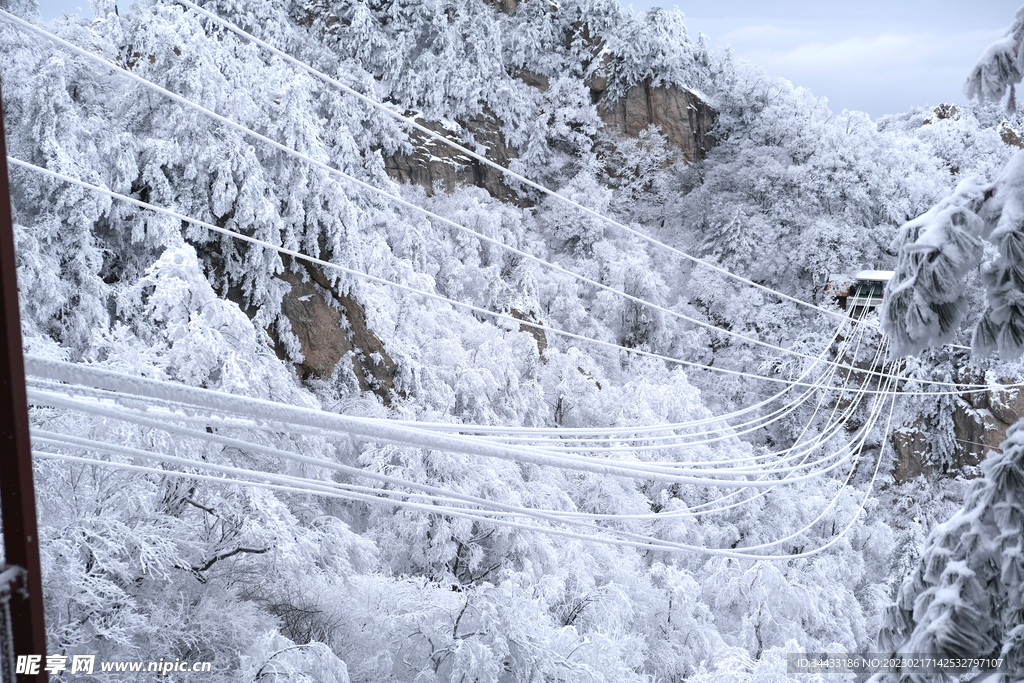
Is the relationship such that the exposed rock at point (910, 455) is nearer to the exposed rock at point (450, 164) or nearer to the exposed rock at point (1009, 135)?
the exposed rock at point (1009, 135)

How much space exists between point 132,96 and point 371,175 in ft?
15.7

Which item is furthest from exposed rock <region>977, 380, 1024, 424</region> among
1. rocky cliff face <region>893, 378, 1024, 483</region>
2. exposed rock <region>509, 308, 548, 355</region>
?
exposed rock <region>509, 308, 548, 355</region>

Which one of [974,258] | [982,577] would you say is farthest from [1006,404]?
[974,258]

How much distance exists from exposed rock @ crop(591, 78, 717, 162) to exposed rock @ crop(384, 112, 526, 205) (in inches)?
130

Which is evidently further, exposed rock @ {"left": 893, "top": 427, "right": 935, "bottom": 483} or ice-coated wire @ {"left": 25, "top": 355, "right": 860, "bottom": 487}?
exposed rock @ {"left": 893, "top": 427, "right": 935, "bottom": 483}

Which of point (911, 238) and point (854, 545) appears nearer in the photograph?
point (911, 238)

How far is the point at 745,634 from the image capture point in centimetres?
820

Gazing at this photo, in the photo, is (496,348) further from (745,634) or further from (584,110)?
(584,110)

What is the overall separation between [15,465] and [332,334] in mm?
7508

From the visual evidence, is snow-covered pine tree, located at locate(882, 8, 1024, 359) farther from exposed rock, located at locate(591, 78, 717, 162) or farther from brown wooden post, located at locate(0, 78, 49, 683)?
exposed rock, located at locate(591, 78, 717, 162)

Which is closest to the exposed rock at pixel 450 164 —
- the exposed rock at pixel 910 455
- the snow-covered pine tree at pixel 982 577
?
the exposed rock at pixel 910 455

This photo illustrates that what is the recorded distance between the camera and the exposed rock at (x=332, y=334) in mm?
8188

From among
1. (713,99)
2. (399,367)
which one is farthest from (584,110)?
(399,367)

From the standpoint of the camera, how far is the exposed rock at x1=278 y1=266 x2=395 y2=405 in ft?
26.9
